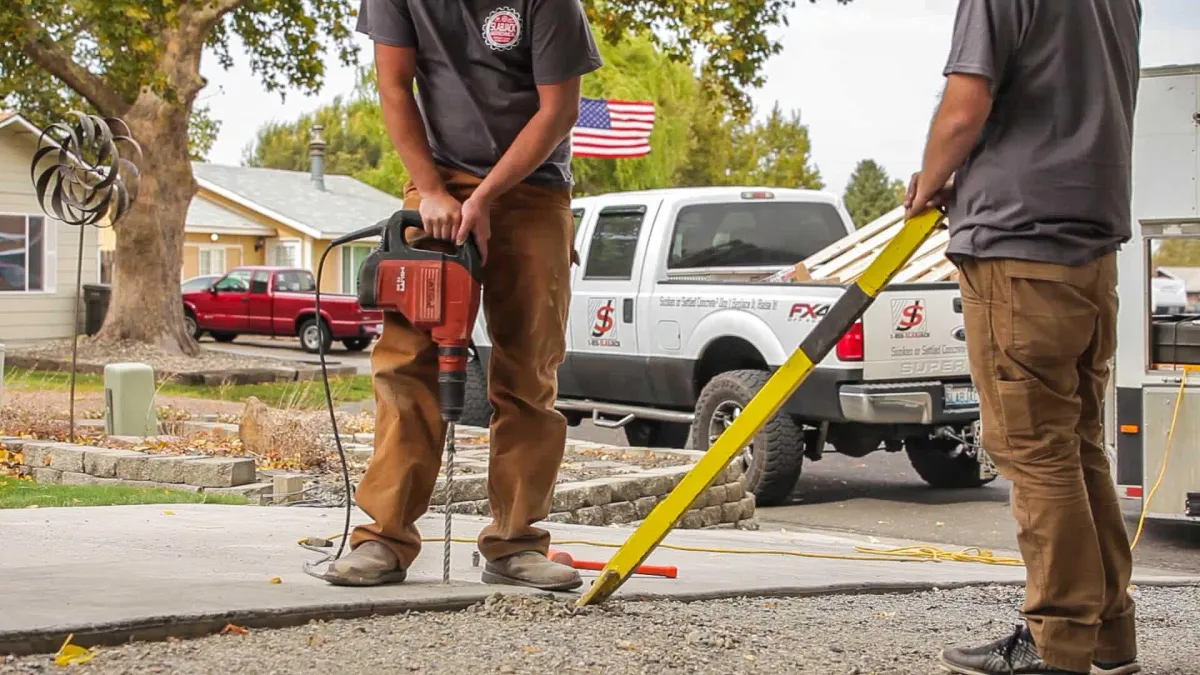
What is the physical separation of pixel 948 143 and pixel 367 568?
6.88ft

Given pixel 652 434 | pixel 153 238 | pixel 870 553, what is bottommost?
pixel 870 553

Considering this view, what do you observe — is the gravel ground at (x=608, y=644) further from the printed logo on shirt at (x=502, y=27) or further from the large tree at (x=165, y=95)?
the large tree at (x=165, y=95)

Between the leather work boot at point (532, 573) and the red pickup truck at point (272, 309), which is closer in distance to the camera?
the leather work boot at point (532, 573)

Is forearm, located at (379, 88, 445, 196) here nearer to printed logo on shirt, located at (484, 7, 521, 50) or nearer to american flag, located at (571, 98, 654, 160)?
printed logo on shirt, located at (484, 7, 521, 50)

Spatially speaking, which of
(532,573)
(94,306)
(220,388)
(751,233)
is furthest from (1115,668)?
(94,306)

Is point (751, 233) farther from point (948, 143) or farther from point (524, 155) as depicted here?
point (948, 143)

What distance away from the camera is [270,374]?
21.6 m

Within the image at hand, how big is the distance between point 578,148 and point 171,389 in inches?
324

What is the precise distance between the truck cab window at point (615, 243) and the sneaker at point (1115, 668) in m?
8.75

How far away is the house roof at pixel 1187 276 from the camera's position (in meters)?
17.0

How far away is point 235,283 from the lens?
34.8 metres

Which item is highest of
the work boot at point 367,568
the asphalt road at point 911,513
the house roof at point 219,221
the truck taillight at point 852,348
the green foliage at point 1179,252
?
the house roof at point 219,221

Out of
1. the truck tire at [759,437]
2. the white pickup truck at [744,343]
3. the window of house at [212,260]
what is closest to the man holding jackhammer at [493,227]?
the white pickup truck at [744,343]

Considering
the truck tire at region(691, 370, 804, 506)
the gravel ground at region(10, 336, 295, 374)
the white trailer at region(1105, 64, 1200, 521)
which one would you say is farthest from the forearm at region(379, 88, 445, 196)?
the gravel ground at region(10, 336, 295, 374)
